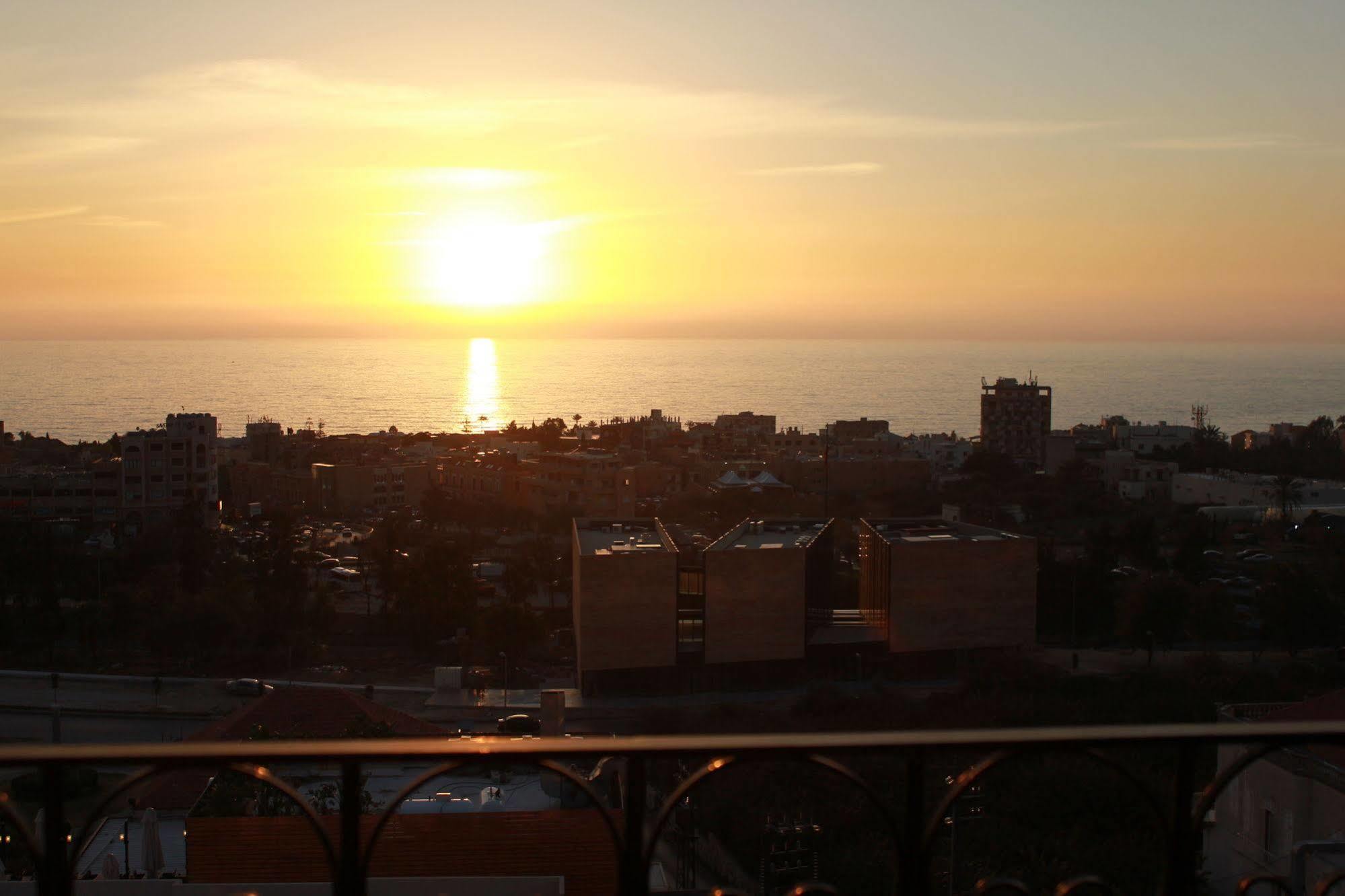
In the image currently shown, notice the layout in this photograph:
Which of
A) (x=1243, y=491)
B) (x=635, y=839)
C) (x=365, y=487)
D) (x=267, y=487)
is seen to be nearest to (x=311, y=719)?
(x=635, y=839)

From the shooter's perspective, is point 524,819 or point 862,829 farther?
point 862,829

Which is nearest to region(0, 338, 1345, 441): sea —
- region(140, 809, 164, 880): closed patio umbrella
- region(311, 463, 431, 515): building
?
region(311, 463, 431, 515): building

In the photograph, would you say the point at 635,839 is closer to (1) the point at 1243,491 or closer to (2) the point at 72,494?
(2) the point at 72,494

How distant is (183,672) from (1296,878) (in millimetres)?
12194

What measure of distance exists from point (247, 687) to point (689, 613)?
4.45m

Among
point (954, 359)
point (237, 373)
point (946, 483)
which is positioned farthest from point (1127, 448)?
point (954, 359)

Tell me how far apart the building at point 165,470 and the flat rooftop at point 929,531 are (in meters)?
13.4

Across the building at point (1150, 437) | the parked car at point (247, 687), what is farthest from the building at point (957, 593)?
the building at point (1150, 437)

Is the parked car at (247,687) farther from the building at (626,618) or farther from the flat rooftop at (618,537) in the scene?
the flat rooftop at (618,537)

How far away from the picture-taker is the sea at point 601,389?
59.1 metres

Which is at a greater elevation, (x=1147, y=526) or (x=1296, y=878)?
(x=1296, y=878)

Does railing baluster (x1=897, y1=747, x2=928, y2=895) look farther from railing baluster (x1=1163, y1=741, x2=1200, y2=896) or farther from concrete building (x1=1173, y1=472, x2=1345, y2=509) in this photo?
concrete building (x1=1173, y1=472, x2=1345, y2=509)

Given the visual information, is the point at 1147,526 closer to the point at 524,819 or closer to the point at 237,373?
the point at 524,819

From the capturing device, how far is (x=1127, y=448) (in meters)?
34.4
